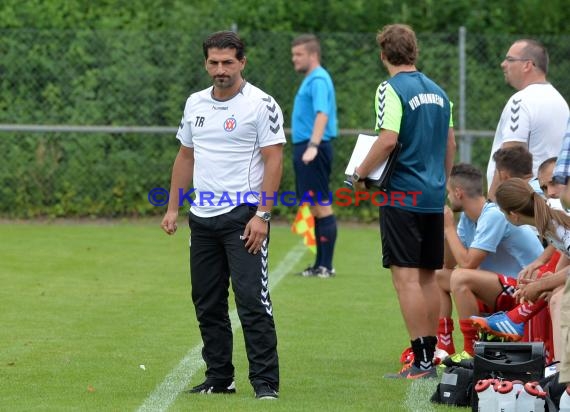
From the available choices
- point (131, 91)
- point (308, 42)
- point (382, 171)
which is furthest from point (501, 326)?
point (131, 91)

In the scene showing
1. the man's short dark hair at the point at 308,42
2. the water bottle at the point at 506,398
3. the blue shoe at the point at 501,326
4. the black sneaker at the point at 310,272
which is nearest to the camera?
the water bottle at the point at 506,398

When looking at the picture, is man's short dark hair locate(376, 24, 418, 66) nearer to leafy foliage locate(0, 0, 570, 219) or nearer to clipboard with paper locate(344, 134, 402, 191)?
clipboard with paper locate(344, 134, 402, 191)

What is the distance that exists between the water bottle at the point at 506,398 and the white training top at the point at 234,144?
5.65 ft

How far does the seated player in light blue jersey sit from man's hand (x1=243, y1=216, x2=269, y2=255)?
160 cm

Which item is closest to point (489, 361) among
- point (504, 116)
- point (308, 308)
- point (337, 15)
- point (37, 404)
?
point (37, 404)

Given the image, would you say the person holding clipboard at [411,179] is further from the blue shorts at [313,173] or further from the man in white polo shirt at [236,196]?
the blue shorts at [313,173]

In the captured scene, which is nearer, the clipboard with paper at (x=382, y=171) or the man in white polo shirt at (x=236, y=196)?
the man in white polo shirt at (x=236, y=196)

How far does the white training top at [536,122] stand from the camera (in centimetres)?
920

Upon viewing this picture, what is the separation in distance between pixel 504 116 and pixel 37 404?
4.16 meters

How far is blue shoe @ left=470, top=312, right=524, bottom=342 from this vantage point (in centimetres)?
758

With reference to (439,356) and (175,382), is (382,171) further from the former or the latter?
(175,382)

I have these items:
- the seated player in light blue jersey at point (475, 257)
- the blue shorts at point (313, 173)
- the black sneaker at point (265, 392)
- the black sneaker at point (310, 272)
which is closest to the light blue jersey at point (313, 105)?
the blue shorts at point (313, 173)

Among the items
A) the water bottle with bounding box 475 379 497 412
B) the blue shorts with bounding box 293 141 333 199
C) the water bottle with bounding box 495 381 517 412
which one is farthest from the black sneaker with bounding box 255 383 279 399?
the blue shorts with bounding box 293 141 333 199

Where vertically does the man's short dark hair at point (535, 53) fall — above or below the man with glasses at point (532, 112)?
above
